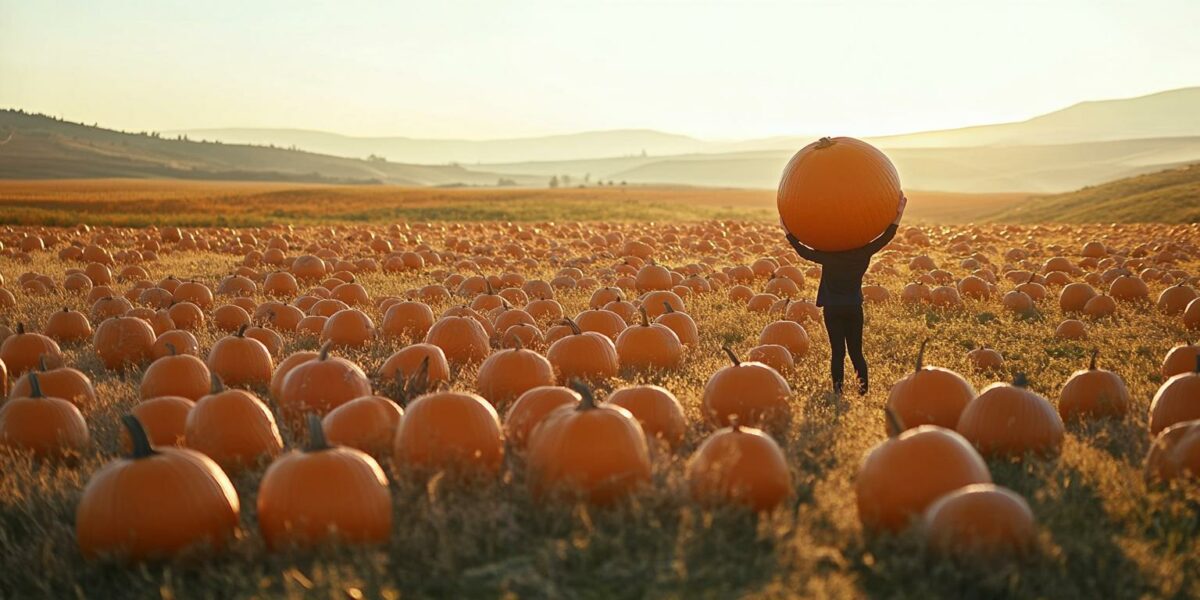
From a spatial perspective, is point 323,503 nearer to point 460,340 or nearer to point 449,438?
point 449,438

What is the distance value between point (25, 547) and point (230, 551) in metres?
1.05

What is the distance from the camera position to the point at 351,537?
3756 millimetres

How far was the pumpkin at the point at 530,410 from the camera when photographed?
496 centimetres

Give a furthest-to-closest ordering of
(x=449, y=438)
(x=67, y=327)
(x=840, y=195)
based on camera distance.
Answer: (x=67, y=327) < (x=840, y=195) < (x=449, y=438)

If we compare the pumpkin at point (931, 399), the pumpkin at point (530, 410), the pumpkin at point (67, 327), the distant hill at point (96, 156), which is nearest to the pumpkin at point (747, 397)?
the pumpkin at point (931, 399)

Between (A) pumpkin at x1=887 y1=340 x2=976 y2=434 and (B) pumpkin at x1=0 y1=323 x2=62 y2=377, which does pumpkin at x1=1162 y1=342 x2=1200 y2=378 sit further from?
(B) pumpkin at x1=0 y1=323 x2=62 y2=377

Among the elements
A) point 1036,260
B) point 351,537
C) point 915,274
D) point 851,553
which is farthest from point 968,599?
point 1036,260

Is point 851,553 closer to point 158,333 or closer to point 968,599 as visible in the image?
point 968,599

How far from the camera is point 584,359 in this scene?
684 centimetres

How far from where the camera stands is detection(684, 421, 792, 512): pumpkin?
3956 mm

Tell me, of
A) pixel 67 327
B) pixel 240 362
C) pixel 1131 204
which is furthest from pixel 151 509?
pixel 1131 204

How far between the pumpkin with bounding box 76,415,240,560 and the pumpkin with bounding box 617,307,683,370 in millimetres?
3940

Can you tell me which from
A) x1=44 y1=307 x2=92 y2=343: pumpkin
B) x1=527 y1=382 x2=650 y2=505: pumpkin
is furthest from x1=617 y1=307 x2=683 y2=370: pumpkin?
x1=44 y1=307 x2=92 y2=343: pumpkin

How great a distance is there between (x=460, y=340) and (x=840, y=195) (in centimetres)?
336
